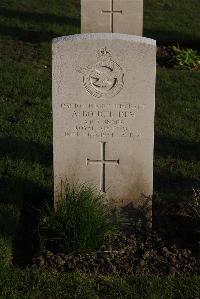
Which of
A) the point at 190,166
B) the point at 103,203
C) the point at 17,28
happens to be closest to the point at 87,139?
the point at 103,203

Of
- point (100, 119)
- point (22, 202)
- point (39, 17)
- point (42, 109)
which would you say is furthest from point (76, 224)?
point (39, 17)

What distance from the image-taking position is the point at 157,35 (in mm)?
12984

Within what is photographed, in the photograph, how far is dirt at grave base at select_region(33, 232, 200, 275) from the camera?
16.4ft

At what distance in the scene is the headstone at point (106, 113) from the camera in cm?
511

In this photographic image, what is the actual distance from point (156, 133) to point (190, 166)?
3.53 ft

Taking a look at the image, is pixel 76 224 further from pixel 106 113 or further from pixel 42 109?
pixel 42 109

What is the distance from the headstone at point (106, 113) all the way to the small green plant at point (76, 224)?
0.98ft

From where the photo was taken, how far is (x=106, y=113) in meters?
5.28

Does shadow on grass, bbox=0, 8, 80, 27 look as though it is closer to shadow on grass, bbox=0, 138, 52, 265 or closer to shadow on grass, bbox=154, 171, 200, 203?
shadow on grass, bbox=0, 138, 52, 265

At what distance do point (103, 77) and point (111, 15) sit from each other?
5.83 metres

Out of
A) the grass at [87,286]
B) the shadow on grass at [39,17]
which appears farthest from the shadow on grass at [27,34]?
the grass at [87,286]

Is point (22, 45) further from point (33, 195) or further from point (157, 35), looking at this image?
point (33, 195)

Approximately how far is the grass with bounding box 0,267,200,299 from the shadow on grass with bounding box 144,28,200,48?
8.26 m

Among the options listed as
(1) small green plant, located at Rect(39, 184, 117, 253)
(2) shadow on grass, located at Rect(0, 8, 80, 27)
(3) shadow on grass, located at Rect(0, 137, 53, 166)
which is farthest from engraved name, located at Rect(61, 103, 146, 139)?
(2) shadow on grass, located at Rect(0, 8, 80, 27)
